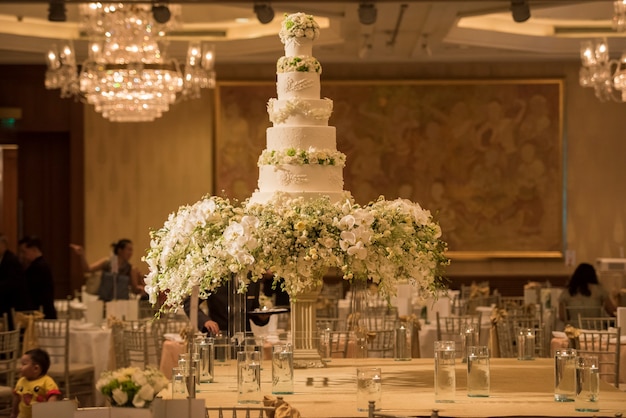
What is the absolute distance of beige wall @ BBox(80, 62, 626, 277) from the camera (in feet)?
59.9

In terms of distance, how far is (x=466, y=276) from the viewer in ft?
59.7

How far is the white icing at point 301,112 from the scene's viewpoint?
6551 mm

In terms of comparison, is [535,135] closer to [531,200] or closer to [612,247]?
[531,200]

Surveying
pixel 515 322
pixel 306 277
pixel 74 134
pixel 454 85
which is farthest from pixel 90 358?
pixel 454 85

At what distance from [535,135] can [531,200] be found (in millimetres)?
1020

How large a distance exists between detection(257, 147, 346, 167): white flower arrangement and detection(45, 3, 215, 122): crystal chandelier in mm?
5598

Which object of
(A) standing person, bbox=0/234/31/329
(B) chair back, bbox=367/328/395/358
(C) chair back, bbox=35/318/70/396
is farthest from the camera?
(A) standing person, bbox=0/234/31/329

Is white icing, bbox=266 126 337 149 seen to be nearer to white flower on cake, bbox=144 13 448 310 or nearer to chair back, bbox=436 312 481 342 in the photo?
white flower on cake, bbox=144 13 448 310

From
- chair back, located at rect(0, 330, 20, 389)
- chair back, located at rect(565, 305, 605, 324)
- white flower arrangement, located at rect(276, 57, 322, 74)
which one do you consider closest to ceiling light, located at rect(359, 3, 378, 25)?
white flower arrangement, located at rect(276, 57, 322, 74)

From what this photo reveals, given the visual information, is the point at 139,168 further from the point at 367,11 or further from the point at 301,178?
the point at 367,11

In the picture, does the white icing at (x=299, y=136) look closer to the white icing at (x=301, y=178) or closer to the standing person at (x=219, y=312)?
the white icing at (x=301, y=178)

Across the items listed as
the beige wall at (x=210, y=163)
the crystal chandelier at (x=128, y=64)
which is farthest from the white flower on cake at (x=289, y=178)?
the beige wall at (x=210, y=163)

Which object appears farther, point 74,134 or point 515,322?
point 74,134

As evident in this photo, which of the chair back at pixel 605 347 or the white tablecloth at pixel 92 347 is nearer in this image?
the chair back at pixel 605 347
